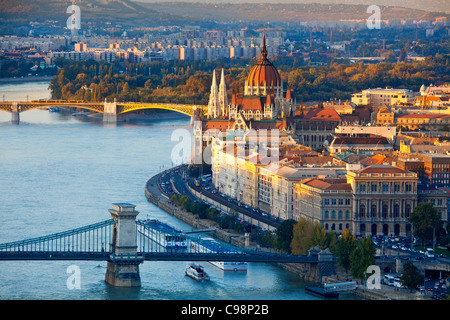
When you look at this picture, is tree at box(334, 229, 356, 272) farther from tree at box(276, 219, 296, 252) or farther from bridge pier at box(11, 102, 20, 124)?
bridge pier at box(11, 102, 20, 124)

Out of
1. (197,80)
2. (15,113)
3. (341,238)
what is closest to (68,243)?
(341,238)

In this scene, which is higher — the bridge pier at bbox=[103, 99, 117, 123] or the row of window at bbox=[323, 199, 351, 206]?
the row of window at bbox=[323, 199, 351, 206]

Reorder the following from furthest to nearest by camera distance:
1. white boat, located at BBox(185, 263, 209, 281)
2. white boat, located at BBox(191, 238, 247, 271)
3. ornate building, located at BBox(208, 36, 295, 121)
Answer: ornate building, located at BBox(208, 36, 295, 121) → white boat, located at BBox(191, 238, 247, 271) → white boat, located at BBox(185, 263, 209, 281)

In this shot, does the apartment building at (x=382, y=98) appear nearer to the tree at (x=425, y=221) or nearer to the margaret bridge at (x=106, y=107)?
the margaret bridge at (x=106, y=107)

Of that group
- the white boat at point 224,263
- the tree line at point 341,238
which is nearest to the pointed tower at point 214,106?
the tree line at point 341,238

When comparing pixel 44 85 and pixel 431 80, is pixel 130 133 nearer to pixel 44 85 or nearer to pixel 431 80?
pixel 431 80

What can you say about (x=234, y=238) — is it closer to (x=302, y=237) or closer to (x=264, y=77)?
(x=302, y=237)

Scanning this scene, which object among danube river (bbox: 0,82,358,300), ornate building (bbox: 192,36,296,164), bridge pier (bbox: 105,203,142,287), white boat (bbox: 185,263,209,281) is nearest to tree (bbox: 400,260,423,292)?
danube river (bbox: 0,82,358,300)
